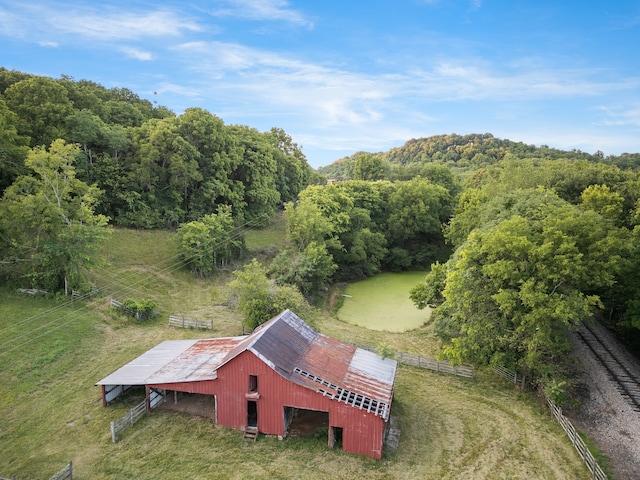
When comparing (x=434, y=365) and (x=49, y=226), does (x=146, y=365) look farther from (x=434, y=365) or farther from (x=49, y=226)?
(x=434, y=365)

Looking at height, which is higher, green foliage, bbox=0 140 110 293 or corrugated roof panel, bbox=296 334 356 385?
green foliage, bbox=0 140 110 293

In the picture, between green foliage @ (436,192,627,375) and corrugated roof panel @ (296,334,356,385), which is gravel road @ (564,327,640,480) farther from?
corrugated roof panel @ (296,334,356,385)

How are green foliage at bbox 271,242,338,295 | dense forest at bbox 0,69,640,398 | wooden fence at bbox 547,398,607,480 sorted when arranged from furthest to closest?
green foliage at bbox 271,242,338,295, dense forest at bbox 0,69,640,398, wooden fence at bbox 547,398,607,480

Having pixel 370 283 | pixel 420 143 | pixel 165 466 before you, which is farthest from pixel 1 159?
pixel 420 143

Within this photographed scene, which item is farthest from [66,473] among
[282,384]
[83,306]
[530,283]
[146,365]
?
[530,283]

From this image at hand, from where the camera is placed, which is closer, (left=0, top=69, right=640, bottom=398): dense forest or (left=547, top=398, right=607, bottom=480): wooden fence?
(left=547, top=398, right=607, bottom=480): wooden fence

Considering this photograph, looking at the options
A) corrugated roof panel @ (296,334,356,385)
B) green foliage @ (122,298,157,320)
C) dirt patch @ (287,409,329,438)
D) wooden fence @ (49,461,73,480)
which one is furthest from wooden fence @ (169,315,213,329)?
wooden fence @ (49,461,73,480)

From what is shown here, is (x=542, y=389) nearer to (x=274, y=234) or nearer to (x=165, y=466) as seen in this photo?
(x=165, y=466)

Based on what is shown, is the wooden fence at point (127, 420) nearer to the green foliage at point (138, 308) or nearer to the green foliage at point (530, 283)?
the green foliage at point (138, 308)
